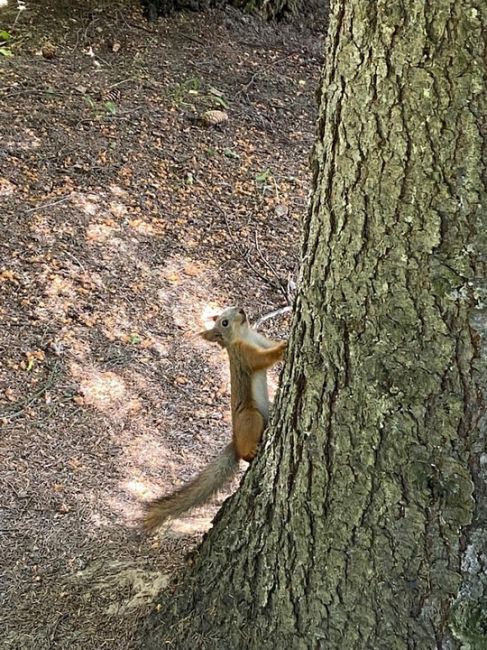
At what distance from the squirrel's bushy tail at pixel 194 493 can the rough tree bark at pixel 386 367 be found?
0.57 meters

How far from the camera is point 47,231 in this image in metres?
4.72

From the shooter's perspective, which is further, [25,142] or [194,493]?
[25,142]

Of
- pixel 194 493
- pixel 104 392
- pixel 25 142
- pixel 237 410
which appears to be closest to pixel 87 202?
pixel 25 142

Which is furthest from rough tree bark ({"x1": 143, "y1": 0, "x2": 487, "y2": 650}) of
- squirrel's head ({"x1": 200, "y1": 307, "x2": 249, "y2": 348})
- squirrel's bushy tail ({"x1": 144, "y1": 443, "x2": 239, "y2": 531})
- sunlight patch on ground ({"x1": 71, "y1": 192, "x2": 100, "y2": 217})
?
sunlight patch on ground ({"x1": 71, "y1": 192, "x2": 100, "y2": 217})

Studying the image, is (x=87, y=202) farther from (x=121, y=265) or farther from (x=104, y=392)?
(x=104, y=392)

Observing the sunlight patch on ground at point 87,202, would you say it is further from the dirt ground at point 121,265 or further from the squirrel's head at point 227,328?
the squirrel's head at point 227,328

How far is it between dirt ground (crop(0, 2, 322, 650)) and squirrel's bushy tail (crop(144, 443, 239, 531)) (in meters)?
0.22

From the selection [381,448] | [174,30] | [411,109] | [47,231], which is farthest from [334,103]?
[174,30]

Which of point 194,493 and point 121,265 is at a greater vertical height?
point 194,493

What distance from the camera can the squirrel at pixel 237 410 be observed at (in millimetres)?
2896

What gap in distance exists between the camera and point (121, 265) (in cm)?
470

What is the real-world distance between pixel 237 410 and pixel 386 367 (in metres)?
1.33

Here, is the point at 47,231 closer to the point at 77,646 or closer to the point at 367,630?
the point at 77,646

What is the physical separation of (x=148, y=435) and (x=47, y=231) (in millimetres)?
1477
